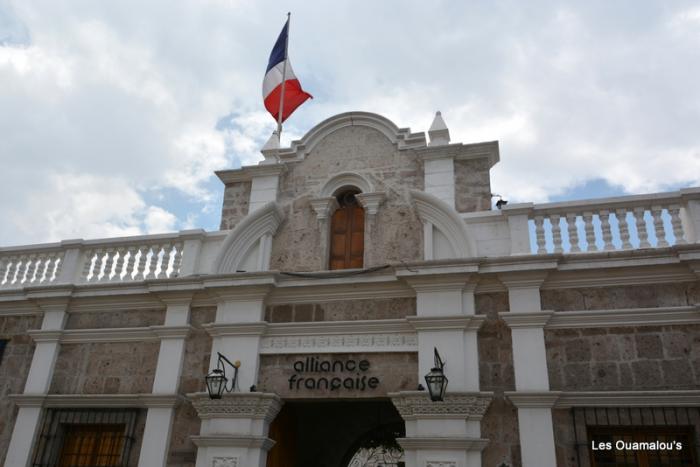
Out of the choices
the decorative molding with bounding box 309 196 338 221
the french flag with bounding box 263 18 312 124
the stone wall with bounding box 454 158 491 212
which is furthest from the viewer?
the french flag with bounding box 263 18 312 124

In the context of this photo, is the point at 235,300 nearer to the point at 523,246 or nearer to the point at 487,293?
the point at 487,293

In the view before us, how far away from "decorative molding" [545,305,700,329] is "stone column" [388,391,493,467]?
4.71 feet

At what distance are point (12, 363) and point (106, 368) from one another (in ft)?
6.21

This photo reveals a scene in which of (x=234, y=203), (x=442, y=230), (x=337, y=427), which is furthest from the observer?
(x=337, y=427)

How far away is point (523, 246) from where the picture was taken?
8844 millimetres

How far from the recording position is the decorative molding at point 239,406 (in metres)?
8.60

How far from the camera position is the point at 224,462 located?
840 centimetres

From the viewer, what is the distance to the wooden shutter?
Answer: 9.82 metres

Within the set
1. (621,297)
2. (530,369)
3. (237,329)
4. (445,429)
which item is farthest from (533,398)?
(237,329)

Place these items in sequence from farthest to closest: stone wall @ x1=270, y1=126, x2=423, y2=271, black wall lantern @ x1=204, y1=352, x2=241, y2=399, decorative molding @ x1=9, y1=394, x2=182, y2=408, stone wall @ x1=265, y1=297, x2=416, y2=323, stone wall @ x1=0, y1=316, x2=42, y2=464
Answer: stone wall @ x1=0, y1=316, x2=42, y2=464 < stone wall @ x1=270, y1=126, x2=423, y2=271 < decorative molding @ x1=9, y1=394, x2=182, y2=408 < stone wall @ x1=265, y1=297, x2=416, y2=323 < black wall lantern @ x1=204, y1=352, x2=241, y2=399

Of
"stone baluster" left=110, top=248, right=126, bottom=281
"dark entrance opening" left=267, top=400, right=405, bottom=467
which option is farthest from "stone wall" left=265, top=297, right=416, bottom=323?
"stone baluster" left=110, top=248, right=126, bottom=281

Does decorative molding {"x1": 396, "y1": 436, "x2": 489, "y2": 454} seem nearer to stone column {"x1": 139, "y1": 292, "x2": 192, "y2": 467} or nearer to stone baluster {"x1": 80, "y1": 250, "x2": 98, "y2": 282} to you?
stone column {"x1": 139, "y1": 292, "x2": 192, "y2": 467}

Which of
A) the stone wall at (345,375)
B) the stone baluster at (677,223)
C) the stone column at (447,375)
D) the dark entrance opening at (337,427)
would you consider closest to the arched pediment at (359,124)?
the stone column at (447,375)

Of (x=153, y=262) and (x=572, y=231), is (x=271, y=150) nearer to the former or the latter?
(x=153, y=262)
